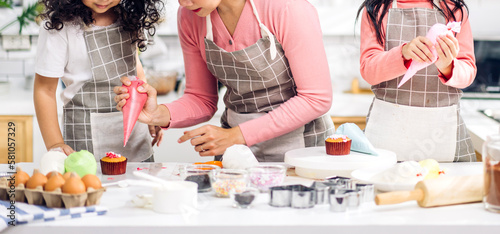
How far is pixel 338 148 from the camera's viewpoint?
1.45 meters

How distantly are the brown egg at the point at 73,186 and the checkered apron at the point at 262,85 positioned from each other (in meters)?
0.66

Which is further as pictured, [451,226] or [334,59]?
[334,59]

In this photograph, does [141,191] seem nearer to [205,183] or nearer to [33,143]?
[205,183]

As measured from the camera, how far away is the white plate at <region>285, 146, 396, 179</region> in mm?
1396

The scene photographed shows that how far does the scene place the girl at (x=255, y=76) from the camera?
1630mm

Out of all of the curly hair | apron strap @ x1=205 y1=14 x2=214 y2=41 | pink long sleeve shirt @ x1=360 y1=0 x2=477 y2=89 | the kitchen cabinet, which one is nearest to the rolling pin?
pink long sleeve shirt @ x1=360 y1=0 x2=477 y2=89

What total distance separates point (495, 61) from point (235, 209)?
2.29m

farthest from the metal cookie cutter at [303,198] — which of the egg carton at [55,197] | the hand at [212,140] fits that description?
the hand at [212,140]

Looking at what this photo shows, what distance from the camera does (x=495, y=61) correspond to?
9.79 feet

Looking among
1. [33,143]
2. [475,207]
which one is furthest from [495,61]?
[33,143]

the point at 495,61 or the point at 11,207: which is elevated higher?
the point at 495,61

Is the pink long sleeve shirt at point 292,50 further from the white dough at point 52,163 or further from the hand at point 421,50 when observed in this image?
the white dough at point 52,163

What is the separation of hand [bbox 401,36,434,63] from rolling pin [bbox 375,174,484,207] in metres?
0.40

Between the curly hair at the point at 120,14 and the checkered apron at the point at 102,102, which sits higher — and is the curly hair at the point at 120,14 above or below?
above
